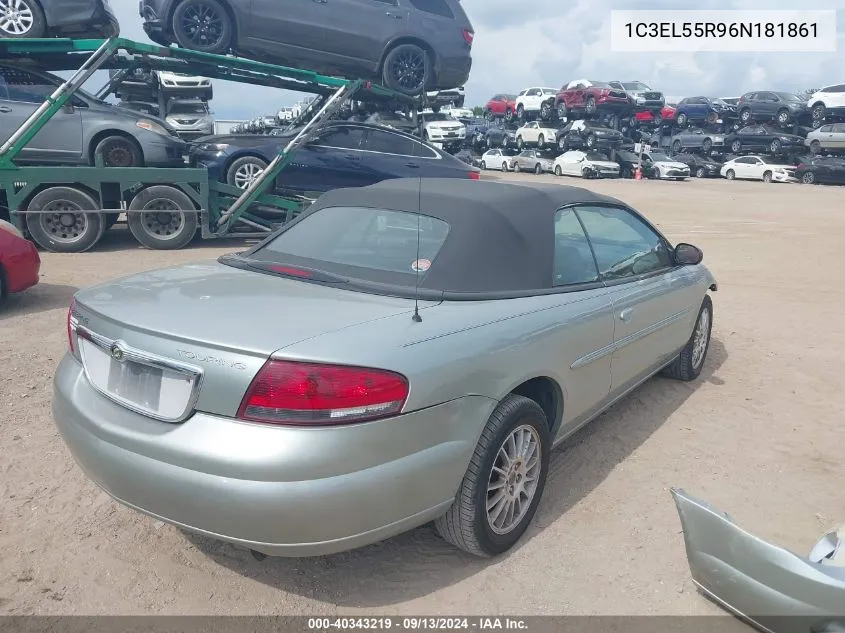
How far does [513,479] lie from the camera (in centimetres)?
Answer: 282

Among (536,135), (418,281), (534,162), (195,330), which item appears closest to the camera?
(195,330)

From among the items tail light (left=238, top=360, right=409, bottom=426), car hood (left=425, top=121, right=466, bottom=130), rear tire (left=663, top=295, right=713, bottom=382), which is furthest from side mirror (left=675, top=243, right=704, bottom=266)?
car hood (left=425, top=121, right=466, bottom=130)

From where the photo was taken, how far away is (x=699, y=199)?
2133cm

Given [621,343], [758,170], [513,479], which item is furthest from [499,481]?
[758,170]

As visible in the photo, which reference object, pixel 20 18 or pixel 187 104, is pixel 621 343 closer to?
pixel 20 18

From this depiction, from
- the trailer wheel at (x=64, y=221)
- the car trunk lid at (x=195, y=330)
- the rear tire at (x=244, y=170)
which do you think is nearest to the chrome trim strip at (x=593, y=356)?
the car trunk lid at (x=195, y=330)

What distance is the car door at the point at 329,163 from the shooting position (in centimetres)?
1054

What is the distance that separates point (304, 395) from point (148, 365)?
0.62 meters

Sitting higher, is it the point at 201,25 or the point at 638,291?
the point at 201,25

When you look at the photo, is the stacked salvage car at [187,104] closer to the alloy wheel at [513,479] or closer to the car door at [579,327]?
the car door at [579,327]

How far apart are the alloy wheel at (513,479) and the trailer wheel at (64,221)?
8.13 metres

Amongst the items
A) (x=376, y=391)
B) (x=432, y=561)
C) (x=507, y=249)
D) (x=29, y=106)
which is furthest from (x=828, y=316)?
(x=29, y=106)

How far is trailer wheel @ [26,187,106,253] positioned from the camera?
29.1 feet

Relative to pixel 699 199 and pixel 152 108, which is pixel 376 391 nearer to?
pixel 152 108
